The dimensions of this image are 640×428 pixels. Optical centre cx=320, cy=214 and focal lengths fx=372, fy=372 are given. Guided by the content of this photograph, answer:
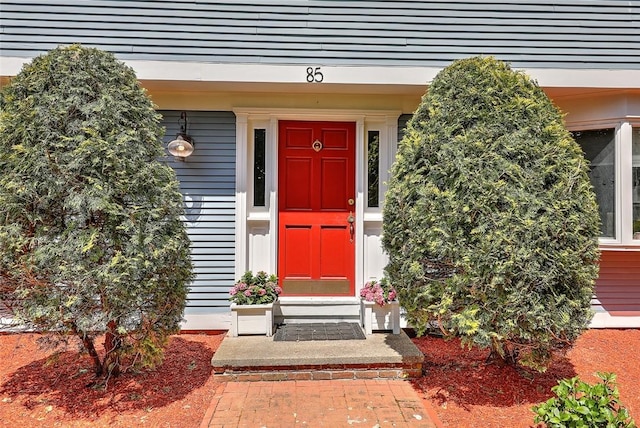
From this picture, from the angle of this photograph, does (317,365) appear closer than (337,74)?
Yes

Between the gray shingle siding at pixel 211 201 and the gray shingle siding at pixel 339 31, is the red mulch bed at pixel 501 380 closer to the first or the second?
the gray shingle siding at pixel 211 201

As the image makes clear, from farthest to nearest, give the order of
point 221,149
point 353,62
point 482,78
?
point 221,149
point 353,62
point 482,78

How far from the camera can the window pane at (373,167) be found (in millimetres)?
4273

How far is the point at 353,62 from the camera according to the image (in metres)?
3.92

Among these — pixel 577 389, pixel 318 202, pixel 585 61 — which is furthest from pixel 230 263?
pixel 585 61

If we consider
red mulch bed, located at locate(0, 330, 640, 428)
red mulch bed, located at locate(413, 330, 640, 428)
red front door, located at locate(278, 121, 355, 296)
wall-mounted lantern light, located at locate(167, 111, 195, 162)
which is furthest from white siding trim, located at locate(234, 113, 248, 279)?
red mulch bed, located at locate(413, 330, 640, 428)

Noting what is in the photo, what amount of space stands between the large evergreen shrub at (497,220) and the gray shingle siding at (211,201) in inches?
83.5

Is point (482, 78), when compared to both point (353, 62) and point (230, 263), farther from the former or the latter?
point (230, 263)

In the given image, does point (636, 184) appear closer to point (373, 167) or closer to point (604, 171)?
point (604, 171)

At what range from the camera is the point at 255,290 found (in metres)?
3.76

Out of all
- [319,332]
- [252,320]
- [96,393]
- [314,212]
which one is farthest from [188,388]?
[314,212]

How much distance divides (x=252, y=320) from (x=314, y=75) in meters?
2.58

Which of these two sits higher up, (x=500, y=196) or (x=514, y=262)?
(x=500, y=196)

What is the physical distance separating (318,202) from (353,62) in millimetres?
1552
